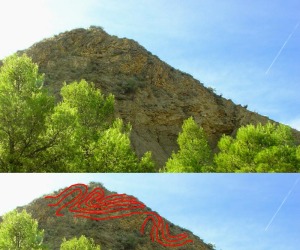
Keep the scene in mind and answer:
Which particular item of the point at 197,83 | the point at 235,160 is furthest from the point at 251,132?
the point at 197,83

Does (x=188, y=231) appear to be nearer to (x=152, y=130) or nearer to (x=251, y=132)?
(x=251, y=132)

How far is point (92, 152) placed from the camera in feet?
52.5

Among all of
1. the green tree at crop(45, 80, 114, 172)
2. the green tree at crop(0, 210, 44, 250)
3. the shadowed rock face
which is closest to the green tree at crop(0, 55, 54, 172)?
the green tree at crop(45, 80, 114, 172)

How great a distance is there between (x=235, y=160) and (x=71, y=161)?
373 inches

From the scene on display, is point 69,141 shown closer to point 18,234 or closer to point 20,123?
point 20,123

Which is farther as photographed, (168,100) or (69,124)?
(168,100)

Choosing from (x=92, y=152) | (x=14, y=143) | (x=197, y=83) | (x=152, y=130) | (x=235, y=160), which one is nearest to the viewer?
(x=14, y=143)

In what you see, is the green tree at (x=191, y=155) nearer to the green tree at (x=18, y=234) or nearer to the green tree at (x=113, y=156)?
the green tree at (x=113, y=156)

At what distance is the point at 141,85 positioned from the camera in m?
39.8

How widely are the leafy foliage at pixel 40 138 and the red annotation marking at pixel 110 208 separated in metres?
1.17

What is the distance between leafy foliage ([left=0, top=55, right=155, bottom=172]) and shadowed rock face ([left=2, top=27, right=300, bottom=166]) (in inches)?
754

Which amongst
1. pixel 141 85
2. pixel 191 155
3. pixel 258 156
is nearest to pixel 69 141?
pixel 258 156

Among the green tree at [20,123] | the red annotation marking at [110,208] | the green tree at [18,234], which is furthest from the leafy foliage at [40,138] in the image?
the green tree at [18,234]

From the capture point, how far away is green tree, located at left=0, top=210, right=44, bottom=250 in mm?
12820
